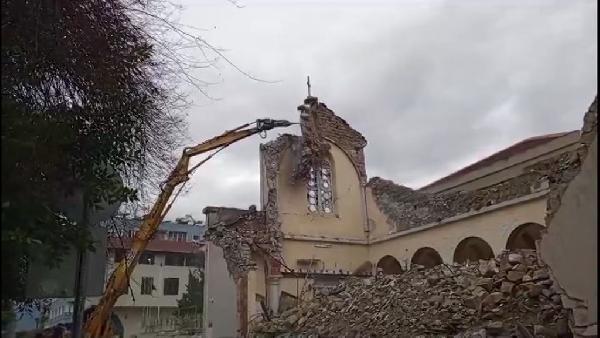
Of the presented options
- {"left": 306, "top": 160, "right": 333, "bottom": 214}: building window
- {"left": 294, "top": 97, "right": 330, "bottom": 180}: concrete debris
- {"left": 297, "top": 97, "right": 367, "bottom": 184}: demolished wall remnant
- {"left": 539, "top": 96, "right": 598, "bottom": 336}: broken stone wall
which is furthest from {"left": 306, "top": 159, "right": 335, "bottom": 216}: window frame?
{"left": 539, "top": 96, "right": 598, "bottom": 336}: broken stone wall

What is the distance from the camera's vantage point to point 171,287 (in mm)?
39500

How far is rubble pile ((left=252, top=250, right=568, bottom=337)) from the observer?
322 inches

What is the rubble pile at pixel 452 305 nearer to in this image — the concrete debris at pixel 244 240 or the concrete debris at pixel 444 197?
A: the concrete debris at pixel 444 197

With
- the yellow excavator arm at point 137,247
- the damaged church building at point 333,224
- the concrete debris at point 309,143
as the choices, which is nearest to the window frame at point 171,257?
the damaged church building at point 333,224

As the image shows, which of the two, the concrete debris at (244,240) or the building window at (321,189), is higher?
the building window at (321,189)

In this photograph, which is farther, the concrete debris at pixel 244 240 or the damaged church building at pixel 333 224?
the concrete debris at pixel 244 240

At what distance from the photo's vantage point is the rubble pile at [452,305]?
8172 millimetres

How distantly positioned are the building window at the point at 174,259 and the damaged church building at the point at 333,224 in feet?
75.6

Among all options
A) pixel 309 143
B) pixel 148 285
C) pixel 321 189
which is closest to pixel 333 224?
pixel 321 189

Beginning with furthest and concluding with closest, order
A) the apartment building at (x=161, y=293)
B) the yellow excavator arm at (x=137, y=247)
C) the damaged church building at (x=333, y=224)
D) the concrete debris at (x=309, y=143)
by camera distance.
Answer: the apartment building at (x=161, y=293) < the concrete debris at (x=309, y=143) < the damaged church building at (x=333, y=224) < the yellow excavator arm at (x=137, y=247)

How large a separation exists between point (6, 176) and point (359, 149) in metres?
19.6

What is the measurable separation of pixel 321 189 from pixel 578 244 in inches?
590

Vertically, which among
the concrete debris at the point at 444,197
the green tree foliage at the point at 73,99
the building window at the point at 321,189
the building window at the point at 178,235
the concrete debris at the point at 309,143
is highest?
the building window at the point at 178,235

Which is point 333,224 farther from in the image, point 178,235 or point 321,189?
point 178,235
